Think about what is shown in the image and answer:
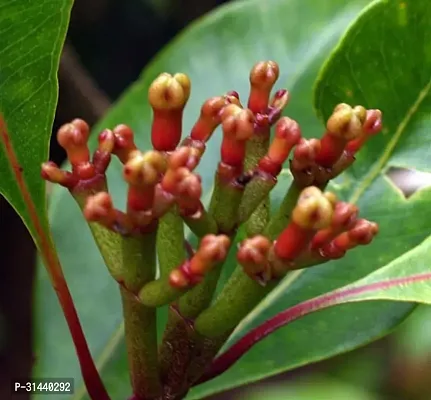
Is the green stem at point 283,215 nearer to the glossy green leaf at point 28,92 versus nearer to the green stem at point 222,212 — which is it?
the green stem at point 222,212

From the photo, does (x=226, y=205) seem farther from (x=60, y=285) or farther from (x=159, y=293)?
(x=60, y=285)

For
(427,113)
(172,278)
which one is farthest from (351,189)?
(172,278)

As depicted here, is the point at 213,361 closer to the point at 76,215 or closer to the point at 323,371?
the point at 76,215

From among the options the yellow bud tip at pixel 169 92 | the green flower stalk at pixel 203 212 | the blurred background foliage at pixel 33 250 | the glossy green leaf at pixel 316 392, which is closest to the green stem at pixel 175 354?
the green flower stalk at pixel 203 212

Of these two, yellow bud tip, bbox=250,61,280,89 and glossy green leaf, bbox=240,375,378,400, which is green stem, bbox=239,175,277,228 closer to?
yellow bud tip, bbox=250,61,280,89

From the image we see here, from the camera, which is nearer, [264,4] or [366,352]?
[264,4]

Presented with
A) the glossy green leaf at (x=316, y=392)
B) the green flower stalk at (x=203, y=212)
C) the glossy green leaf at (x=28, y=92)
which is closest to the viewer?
the green flower stalk at (x=203, y=212)

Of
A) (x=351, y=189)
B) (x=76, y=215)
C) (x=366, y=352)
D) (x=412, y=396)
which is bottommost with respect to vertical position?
(x=412, y=396)

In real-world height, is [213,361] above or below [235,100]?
below
